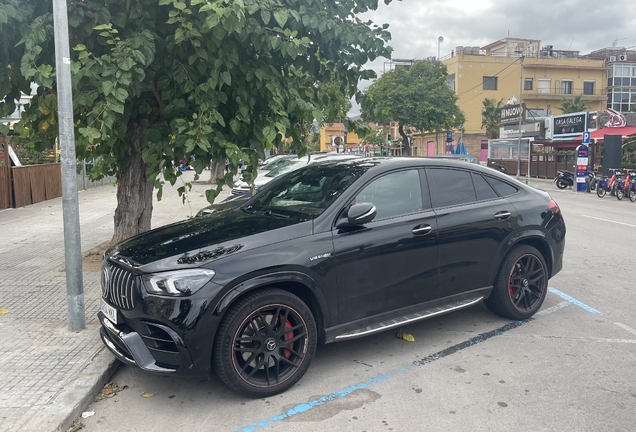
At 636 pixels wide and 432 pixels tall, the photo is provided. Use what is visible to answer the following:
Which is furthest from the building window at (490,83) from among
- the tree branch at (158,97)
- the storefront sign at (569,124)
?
the tree branch at (158,97)

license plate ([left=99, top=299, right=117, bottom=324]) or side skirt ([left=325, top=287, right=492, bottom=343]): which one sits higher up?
license plate ([left=99, top=299, right=117, bottom=324])

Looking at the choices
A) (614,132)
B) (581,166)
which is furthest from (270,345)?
(614,132)

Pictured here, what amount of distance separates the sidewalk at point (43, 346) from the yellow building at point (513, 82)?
55.1 metres

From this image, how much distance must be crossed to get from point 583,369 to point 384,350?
1631 millimetres

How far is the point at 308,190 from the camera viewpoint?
5035 mm

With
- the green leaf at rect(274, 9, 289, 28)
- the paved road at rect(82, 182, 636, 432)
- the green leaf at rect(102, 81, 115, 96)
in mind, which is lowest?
the paved road at rect(82, 182, 636, 432)

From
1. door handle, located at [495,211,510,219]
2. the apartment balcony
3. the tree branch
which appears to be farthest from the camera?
the apartment balcony

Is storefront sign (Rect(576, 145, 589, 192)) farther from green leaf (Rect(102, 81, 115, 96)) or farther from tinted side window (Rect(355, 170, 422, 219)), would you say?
green leaf (Rect(102, 81, 115, 96))

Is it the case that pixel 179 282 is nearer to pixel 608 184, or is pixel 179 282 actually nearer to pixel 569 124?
pixel 608 184

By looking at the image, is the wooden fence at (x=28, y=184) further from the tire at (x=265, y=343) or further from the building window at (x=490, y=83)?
the building window at (x=490, y=83)

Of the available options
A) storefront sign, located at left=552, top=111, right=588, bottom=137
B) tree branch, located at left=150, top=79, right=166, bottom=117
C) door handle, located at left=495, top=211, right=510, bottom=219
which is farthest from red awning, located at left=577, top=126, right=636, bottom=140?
tree branch, located at left=150, top=79, right=166, bottom=117

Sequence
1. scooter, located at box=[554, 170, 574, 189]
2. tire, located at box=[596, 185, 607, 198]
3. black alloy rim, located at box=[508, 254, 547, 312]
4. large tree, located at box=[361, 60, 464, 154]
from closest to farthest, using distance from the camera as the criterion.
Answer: black alloy rim, located at box=[508, 254, 547, 312]
tire, located at box=[596, 185, 607, 198]
scooter, located at box=[554, 170, 574, 189]
large tree, located at box=[361, 60, 464, 154]

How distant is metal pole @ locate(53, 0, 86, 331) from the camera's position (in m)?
4.96

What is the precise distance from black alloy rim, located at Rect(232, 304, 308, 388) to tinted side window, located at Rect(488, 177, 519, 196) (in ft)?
8.86
